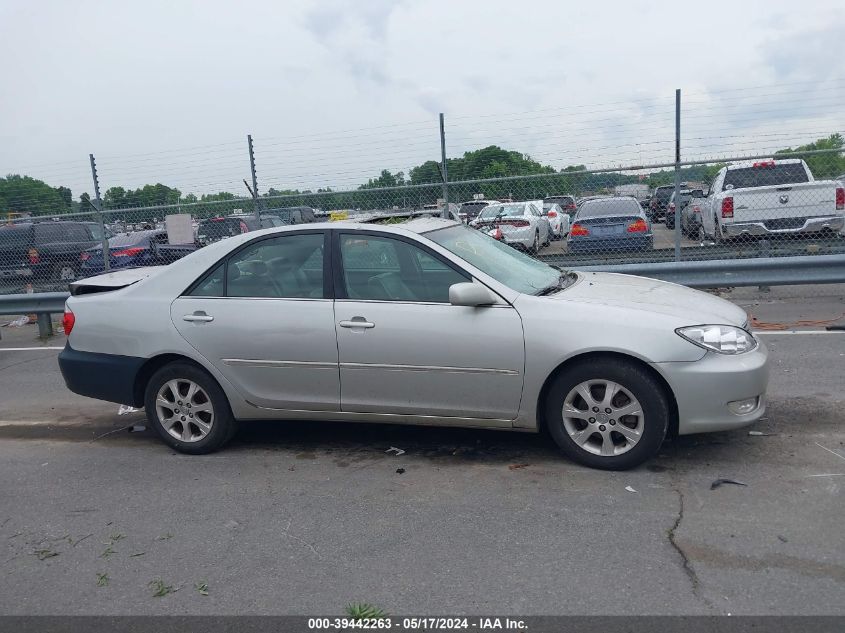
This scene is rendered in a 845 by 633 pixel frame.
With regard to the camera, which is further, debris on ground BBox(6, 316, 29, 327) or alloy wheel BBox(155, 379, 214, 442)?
debris on ground BBox(6, 316, 29, 327)

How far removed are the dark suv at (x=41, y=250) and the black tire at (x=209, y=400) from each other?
895cm

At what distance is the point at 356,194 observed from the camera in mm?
11375

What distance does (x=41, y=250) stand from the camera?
13.7 meters

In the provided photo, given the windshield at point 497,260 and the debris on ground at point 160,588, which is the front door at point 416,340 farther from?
the debris on ground at point 160,588

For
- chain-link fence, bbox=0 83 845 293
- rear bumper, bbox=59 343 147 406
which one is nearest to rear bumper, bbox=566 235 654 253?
chain-link fence, bbox=0 83 845 293

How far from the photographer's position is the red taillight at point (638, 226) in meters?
12.1

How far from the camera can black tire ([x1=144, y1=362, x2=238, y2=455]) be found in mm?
5266

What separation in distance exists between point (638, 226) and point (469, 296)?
8.45m

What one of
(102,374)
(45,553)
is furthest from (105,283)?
(45,553)

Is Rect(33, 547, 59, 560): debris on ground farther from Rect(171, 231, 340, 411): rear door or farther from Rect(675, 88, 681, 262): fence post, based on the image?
Rect(675, 88, 681, 262): fence post

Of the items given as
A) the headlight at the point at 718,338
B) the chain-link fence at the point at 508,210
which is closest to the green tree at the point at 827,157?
the chain-link fence at the point at 508,210
